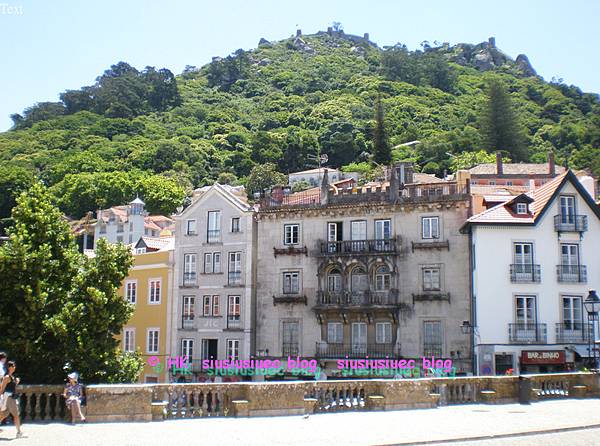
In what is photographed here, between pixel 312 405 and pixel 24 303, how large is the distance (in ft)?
32.0

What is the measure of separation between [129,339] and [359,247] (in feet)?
57.4

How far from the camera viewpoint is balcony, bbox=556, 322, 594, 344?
135 ft

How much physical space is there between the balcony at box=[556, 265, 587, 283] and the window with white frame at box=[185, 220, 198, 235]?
908 inches

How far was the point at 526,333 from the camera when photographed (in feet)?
134

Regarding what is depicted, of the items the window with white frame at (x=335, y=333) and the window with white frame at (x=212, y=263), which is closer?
the window with white frame at (x=335, y=333)

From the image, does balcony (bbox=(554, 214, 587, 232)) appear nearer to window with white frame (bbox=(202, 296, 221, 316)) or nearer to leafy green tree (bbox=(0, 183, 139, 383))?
window with white frame (bbox=(202, 296, 221, 316))

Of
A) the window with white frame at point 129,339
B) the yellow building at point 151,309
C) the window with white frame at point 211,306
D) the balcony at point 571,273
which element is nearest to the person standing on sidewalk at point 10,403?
the window with white frame at point 211,306

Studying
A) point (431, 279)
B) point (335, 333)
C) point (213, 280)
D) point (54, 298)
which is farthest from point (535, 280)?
point (54, 298)

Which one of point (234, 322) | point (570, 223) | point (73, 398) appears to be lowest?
point (73, 398)

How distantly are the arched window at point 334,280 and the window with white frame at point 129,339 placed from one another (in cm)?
1442

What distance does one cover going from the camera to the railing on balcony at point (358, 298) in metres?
44.3

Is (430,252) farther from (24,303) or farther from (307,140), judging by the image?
(307,140)

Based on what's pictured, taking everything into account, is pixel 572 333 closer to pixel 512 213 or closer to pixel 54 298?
pixel 512 213

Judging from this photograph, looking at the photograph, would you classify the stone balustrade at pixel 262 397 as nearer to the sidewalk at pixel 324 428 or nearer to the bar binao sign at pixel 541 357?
the sidewalk at pixel 324 428
